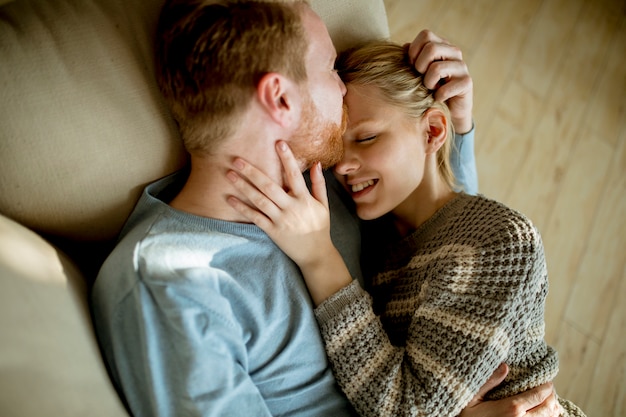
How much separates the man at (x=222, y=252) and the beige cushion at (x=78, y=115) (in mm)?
50

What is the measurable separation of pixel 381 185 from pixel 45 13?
729 millimetres

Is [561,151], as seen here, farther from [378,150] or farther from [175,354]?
[175,354]

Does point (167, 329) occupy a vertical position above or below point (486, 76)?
below

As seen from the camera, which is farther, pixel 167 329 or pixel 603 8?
pixel 603 8

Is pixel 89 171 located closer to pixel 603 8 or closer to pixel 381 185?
pixel 381 185

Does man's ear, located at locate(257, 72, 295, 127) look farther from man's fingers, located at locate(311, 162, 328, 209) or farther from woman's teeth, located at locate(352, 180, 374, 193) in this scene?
woman's teeth, located at locate(352, 180, 374, 193)

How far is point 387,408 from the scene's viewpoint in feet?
3.14

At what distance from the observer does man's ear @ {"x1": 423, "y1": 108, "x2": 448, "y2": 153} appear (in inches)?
44.9

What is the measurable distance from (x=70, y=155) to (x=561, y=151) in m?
1.78

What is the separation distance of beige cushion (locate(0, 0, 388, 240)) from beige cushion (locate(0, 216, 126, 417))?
80 millimetres

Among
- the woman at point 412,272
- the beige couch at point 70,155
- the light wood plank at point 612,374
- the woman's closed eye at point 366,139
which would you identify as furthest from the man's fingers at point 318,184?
the light wood plank at point 612,374

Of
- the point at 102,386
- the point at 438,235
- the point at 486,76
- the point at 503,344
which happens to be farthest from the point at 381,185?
the point at 486,76

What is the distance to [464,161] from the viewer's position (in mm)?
1322

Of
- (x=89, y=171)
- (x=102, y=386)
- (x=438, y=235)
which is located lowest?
(x=102, y=386)
